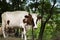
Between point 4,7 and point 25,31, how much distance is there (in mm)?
1328

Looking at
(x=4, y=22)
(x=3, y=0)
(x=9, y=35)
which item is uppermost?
(x=3, y=0)

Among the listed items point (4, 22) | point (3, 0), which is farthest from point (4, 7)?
point (4, 22)

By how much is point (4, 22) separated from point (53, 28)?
1.77 metres

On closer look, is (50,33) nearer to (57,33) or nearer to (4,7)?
(57,33)

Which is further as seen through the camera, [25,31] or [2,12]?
[2,12]

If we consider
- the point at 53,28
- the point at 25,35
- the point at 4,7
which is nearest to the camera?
the point at 53,28

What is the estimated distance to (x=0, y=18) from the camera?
7469mm

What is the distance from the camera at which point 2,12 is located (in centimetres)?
744

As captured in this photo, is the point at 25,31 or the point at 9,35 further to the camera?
the point at 9,35

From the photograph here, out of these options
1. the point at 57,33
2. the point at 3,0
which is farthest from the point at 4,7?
the point at 57,33

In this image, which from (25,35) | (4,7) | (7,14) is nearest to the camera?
(25,35)

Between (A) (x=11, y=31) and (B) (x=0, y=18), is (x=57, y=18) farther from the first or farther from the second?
(B) (x=0, y=18)

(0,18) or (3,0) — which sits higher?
(3,0)

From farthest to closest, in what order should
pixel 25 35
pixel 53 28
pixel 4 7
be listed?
1. pixel 4 7
2. pixel 25 35
3. pixel 53 28
